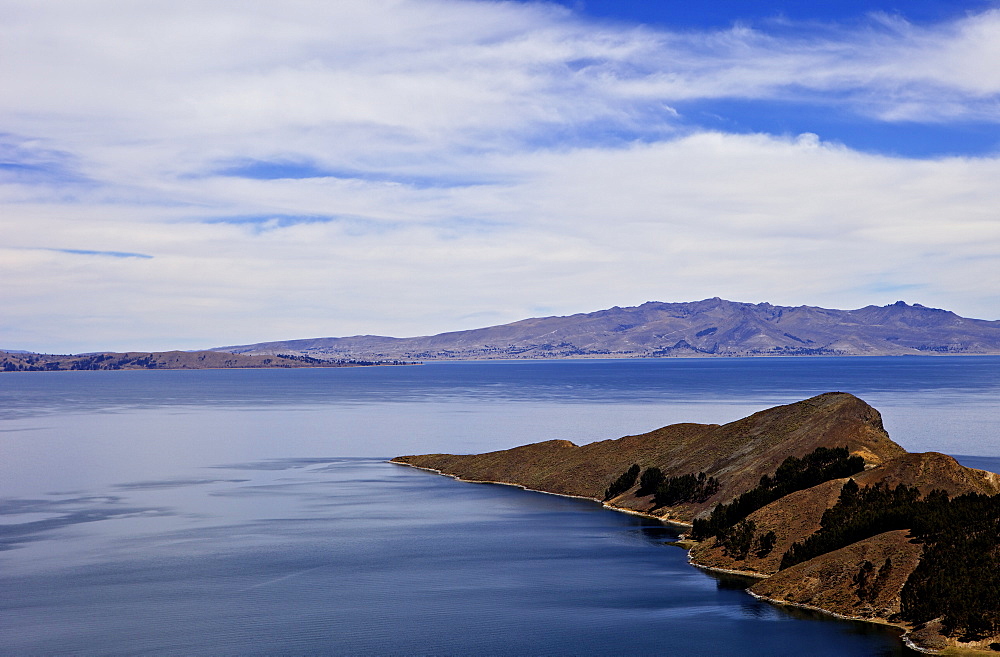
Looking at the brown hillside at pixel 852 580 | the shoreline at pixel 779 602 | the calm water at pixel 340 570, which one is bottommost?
the calm water at pixel 340 570

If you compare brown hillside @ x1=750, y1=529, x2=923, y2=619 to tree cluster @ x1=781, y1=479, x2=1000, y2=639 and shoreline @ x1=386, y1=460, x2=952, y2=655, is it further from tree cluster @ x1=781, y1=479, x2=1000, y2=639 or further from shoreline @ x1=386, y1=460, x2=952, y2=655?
tree cluster @ x1=781, y1=479, x2=1000, y2=639

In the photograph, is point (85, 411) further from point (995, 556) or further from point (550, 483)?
point (995, 556)

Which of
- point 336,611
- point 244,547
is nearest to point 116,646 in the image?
point 336,611

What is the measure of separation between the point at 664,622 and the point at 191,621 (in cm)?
2232

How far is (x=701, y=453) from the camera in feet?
271

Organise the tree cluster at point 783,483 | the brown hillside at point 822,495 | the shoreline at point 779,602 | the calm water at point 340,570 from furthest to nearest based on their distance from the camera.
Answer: the tree cluster at point 783,483 < the brown hillside at point 822,495 < the calm water at point 340,570 < the shoreline at point 779,602

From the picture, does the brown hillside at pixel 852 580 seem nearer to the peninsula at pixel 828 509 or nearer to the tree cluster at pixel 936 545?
the peninsula at pixel 828 509

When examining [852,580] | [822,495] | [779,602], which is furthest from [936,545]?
[822,495]

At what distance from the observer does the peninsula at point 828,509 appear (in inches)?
1635

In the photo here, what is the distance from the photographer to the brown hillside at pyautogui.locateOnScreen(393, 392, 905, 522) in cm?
7112

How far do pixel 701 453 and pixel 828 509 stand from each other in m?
27.6

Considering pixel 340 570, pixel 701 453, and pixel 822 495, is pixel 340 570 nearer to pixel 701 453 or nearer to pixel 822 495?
pixel 822 495

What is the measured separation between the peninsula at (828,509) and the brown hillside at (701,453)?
0.61 feet

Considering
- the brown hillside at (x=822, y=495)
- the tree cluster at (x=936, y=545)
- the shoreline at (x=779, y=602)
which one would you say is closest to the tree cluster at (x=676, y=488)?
the shoreline at (x=779, y=602)
